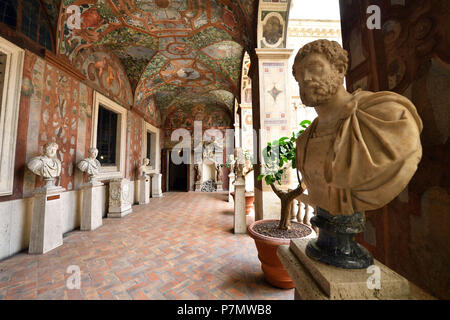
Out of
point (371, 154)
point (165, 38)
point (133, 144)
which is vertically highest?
point (165, 38)

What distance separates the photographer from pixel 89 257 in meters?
2.71

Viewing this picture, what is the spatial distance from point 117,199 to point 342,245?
582 cm

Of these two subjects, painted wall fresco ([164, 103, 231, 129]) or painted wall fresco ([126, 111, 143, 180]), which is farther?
painted wall fresco ([164, 103, 231, 129])

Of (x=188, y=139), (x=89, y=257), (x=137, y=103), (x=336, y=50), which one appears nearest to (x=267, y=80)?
(x=336, y=50)

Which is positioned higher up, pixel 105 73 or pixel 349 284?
pixel 105 73

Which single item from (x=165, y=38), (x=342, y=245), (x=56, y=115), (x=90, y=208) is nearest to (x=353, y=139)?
(x=342, y=245)

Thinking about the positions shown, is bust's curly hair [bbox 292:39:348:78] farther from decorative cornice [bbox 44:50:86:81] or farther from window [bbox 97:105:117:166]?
window [bbox 97:105:117:166]

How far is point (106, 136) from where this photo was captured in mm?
6066

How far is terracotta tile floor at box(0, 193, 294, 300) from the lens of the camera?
1924 millimetres

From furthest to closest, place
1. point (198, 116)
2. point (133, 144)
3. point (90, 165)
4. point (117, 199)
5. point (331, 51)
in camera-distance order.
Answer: point (198, 116) < point (133, 144) < point (117, 199) < point (90, 165) < point (331, 51)

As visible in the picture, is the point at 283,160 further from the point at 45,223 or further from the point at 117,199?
the point at 117,199

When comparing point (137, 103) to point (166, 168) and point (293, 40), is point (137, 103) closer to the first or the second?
point (166, 168)

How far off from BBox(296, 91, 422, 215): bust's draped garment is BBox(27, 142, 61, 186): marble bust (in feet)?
14.1

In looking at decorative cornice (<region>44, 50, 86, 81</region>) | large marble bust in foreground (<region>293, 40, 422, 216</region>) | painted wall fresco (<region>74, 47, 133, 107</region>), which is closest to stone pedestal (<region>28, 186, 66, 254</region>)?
decorative cornice (<region>44, 50, 86, 81</region>)
